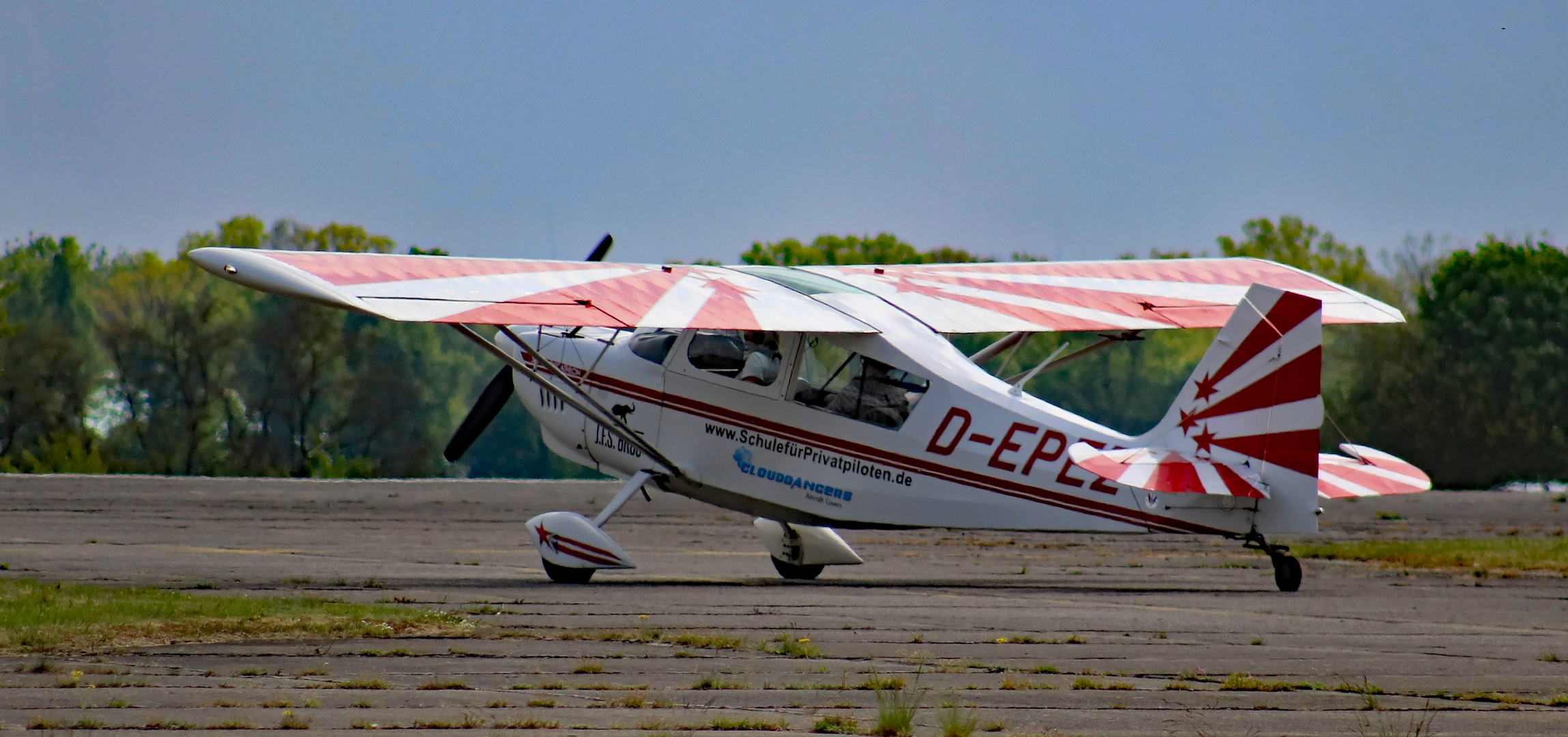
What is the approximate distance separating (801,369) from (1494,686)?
7.56 m

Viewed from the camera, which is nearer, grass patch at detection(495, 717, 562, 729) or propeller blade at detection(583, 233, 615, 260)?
grass patch at detection(495, 717, 562, 729)

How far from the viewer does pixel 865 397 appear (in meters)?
14.4

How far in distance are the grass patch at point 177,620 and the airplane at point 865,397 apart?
244 centimetres

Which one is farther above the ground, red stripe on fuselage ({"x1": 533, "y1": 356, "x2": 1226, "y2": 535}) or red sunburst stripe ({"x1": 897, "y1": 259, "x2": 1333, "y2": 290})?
red sunburst stripe ({"x1": 897, "y1": 259, "x2": 1333, "y2": 290})

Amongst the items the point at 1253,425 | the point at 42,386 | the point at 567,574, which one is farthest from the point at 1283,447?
the point at 42,386

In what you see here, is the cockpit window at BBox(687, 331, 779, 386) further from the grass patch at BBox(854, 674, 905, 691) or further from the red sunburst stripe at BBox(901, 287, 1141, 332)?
the grass patch at BBox(854, 674, 905, 691)

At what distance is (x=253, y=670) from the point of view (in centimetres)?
820

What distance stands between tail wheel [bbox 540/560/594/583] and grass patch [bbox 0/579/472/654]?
290 centimetres

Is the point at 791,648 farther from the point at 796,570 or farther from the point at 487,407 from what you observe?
the point at 487,407

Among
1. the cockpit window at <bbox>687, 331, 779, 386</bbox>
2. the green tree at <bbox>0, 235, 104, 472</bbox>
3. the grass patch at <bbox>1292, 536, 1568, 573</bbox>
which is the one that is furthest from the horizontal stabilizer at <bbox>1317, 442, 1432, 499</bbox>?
the green tree at <bbox>0, 235, 104, 472</bbox>

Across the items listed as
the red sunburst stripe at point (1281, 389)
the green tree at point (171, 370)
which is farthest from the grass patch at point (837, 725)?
the green tree at point (171, 370)

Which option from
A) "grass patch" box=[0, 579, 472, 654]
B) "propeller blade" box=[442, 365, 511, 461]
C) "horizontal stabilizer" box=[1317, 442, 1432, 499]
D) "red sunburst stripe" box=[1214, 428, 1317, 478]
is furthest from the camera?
"propeller blade" box=[442, 365, 511, 461]

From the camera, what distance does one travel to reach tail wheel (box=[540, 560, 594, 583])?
14.3 m

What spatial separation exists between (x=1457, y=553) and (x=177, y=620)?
1434cm
